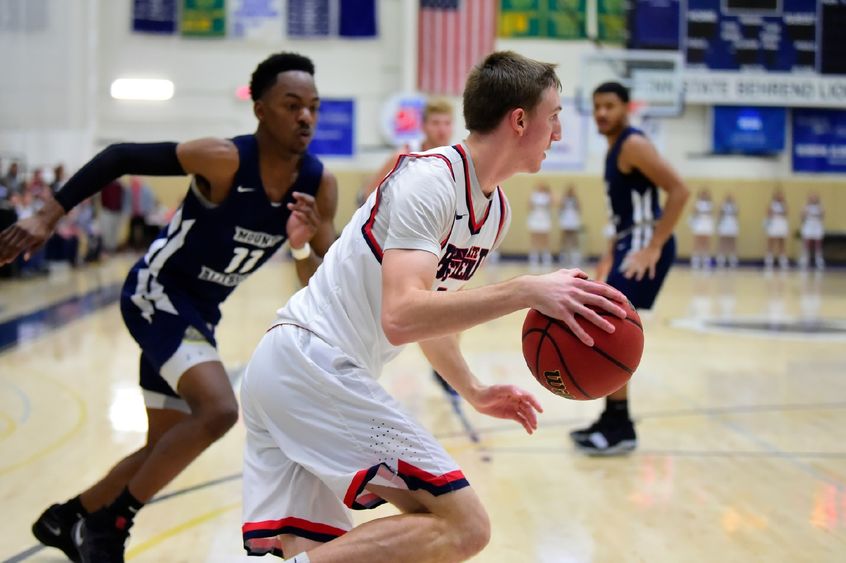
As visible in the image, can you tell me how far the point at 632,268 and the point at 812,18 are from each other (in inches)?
653

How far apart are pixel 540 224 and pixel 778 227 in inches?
201

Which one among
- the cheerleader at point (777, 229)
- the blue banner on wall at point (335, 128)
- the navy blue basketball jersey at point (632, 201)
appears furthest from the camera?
the blue banner on wall at point (335, 128)

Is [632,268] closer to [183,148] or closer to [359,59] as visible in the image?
[183,148]

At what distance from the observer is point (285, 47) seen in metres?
19.9

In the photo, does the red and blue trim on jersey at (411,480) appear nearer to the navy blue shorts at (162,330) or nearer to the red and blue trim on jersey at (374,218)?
the red and blue trim on jersey at (374,218)

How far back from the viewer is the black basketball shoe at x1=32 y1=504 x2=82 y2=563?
3342mm

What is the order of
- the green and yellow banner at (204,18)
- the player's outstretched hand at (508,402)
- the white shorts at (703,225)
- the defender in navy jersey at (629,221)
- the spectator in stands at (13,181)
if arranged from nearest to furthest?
the player's outstretched hand at (508,402) → the defender in navy jersey at (629,221) → the spectator in stands at (13,181) → the green and yellow banner at (204,18) → the white shorts at (703,225)

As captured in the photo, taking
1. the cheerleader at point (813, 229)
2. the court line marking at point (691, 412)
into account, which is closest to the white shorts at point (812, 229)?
the cheerleader at point (813, 229)

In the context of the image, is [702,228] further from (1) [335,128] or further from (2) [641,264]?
(2) [641,264]

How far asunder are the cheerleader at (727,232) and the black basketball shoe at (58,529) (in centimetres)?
1833

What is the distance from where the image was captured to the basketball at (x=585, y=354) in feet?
7.09

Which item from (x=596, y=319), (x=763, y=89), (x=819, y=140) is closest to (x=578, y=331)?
(x=596, y=319)

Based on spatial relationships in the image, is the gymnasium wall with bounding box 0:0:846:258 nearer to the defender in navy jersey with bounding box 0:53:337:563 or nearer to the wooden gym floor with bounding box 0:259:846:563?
the wooden gym floor with bounding box 0:259:846:563

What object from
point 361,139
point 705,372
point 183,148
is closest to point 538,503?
point 183,148
